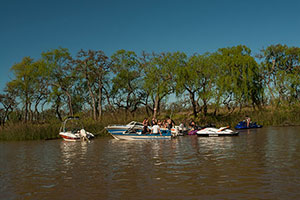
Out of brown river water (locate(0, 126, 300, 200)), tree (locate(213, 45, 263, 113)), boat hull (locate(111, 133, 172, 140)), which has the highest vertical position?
tree (locate(213, 45, 263, 113))

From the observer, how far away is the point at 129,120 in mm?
36281

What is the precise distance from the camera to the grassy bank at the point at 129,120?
30.9m

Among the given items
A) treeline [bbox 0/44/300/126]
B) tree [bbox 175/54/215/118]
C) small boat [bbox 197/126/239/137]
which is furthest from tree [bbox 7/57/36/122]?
small boat [bbox 197/126/239/137]

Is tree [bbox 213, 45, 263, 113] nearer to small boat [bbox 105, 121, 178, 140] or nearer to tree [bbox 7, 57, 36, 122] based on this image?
small boat [bbox 105, 121, 178, 140]

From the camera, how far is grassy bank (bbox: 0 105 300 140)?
3094cm

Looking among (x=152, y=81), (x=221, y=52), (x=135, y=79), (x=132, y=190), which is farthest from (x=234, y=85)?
(x=132, y=190)

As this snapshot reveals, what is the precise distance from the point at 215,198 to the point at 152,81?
Result: 4028cm

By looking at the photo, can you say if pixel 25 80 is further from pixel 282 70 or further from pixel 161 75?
pixel 282 70

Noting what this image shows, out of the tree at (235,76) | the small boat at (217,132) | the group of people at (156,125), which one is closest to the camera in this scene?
the group of people at (156,125)

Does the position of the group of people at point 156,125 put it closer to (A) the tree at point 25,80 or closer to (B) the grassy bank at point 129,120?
(B) the grassy bank at point 129,120

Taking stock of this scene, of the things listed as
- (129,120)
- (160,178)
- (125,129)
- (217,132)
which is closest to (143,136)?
(125,129)

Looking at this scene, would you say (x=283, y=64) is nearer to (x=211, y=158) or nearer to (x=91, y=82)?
(x=91, y=82)

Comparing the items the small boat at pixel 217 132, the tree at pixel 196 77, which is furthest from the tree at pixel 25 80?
the small boat at pixel 217 132

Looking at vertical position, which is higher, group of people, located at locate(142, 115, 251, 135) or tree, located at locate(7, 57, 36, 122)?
tree, located at locate(7, 57, 36, 122)
